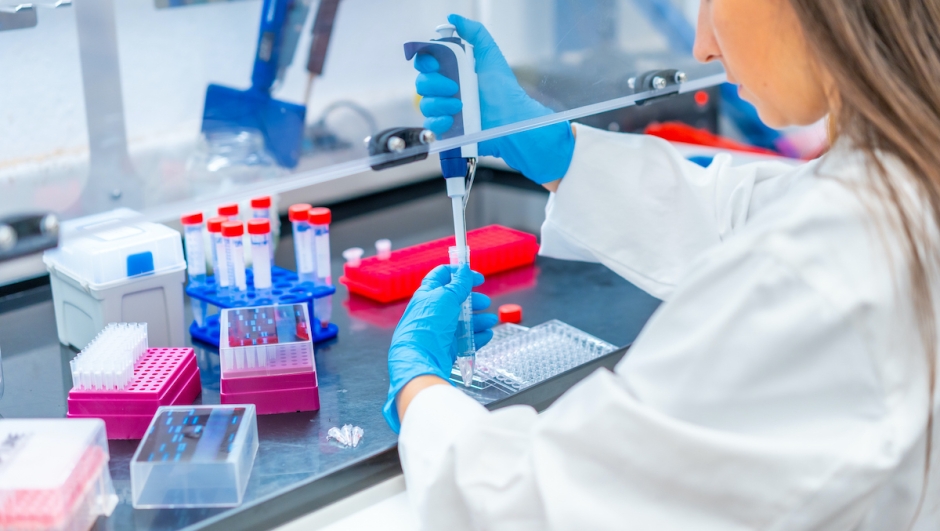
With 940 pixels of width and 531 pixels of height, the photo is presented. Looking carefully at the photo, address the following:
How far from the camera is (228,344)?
1.24 m

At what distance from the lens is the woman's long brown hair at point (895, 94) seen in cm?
75

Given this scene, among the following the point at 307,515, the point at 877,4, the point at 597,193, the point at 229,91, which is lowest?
the point at 307,515

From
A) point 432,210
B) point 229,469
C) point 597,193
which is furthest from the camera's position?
point 432,210

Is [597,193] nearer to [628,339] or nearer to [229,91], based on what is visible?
[628,339]

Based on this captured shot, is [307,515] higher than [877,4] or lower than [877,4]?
lower

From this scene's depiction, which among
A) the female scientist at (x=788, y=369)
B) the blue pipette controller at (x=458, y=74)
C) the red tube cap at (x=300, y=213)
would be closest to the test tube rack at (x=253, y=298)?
the red tube cap at (x=300, y=213)

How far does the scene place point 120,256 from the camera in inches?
52.4

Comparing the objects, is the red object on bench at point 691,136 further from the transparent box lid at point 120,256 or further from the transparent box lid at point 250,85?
the transparent box lid at point 120,256

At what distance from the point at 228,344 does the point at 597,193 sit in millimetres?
643

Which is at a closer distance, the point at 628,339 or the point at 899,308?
the point at 899,308

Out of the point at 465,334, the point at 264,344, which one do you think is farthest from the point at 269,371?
the point at 465,334

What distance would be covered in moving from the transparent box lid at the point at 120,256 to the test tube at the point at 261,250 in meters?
0.12

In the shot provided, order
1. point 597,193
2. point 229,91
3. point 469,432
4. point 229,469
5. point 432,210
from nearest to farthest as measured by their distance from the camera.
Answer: point 469,432
point 229,469
point 229,91
point 597,193
point 432,210

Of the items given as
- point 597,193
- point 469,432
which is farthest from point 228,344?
point 597,193
